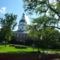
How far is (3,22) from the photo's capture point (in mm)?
→ 54625

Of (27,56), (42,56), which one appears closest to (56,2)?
(42,56)

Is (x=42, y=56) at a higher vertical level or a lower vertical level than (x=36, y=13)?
lower

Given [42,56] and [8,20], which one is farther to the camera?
[8,20]

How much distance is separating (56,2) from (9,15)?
28.3 m

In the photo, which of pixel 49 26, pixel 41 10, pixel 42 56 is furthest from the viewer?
pixel 49 26

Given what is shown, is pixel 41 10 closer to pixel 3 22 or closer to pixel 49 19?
pixel 49 19

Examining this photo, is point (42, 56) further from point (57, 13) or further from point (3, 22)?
point (3, 22)

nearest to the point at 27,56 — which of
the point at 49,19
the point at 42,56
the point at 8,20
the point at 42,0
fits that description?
the point at 42,56

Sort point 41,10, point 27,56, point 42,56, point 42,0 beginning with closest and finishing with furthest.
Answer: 1. point 27,56
2. point 42,56
3. point 42,0
4. point 41,10

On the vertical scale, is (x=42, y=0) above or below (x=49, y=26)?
above

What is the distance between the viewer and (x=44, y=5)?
27.6 m

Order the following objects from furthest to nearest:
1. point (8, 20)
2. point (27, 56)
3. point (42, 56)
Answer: point (8, 20), point (42, 56), point (27, 56)

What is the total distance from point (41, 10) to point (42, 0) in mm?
2142

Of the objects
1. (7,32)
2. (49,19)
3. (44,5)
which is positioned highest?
(44,5)
